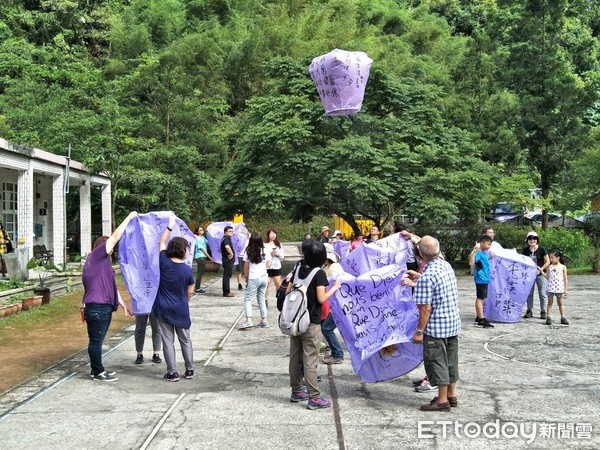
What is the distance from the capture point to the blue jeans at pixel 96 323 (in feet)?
22.0

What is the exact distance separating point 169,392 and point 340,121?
15.7 meters

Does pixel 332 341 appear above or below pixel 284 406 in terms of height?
above

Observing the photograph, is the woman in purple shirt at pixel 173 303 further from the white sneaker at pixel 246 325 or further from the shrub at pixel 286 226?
the shrub at pixel 286 226

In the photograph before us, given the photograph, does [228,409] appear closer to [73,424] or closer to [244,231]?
[73,424]

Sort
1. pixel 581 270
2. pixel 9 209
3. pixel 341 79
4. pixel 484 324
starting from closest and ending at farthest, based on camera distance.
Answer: pixel 484 324 → pixel 341 79 → pixel 9 209 → pixel 581 270

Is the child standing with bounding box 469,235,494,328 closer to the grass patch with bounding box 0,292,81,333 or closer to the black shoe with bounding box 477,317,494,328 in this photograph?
the black shoe with bounding box 477,317,494,328

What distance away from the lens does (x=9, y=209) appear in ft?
61.1

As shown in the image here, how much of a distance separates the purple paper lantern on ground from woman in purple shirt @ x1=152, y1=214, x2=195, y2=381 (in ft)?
27.7

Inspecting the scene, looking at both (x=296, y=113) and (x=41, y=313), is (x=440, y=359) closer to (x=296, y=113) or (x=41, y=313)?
(x=41, y=313)

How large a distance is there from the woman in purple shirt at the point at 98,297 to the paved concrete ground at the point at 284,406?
27cm

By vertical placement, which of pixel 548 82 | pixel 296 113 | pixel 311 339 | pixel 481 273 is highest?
pixel 548 82

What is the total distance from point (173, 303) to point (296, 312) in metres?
1.61


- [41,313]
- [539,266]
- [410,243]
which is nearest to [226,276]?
[41,313]

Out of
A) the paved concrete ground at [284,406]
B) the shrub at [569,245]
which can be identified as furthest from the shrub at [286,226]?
the paved concrete ground at [284,406]
